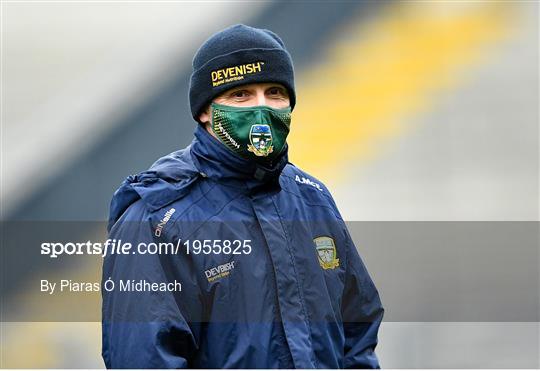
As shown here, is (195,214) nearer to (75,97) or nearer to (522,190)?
(75,97)

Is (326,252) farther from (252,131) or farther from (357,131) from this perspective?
(357,131)

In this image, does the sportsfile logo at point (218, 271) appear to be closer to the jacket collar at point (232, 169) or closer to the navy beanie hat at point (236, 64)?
the jacket collar at point (232, 169)

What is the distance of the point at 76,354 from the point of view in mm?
2133

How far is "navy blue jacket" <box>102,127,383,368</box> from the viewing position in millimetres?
1540

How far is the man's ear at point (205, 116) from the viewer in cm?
179

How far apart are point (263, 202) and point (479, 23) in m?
0.91

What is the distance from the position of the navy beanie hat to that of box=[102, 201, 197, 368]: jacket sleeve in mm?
332

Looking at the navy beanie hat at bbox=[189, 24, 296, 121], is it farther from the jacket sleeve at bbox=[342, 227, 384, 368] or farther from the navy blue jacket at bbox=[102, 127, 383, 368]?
the jacket sleeve at bbox=[342, 227, 384, 368]

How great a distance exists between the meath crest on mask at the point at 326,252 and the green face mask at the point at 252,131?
0.21 metres

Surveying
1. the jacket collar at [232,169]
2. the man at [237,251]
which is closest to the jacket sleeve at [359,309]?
the man at [237,251]

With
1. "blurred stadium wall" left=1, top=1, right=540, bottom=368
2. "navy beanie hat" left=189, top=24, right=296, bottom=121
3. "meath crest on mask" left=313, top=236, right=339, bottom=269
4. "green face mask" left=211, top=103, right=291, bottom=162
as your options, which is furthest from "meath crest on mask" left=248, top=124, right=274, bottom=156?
"blurred stadium wall" left=1, top=1, right=540, bottom=368

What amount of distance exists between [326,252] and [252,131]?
1.01ft

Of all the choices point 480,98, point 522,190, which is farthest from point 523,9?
point 522,190

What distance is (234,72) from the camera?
1.72m
